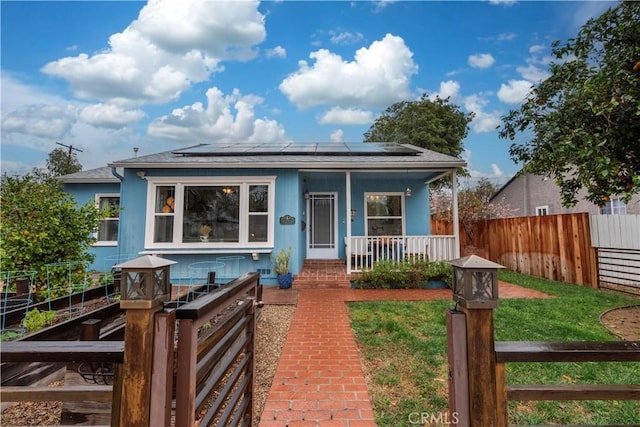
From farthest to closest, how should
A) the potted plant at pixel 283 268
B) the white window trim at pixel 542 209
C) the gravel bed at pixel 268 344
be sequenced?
1. the white window trim at pixel 542 209
2. the potted plant at pixel 283 268
3. the gravel bed at pixel 268 344

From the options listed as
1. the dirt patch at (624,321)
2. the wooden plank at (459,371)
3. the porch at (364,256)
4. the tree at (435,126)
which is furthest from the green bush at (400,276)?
the tree at (435,126)

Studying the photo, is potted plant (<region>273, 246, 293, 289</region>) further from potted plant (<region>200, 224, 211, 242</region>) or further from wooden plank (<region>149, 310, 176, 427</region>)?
wooden plank (<region>149, 310, 176, 427</region>)

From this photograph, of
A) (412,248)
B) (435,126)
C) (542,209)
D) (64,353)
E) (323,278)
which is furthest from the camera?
(435,126)

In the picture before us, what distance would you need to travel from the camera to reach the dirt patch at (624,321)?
14.1ft

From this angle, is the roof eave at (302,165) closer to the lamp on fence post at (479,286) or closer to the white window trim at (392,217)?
the white window trim at (392,217)

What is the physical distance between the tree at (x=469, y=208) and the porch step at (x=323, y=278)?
7.10 m

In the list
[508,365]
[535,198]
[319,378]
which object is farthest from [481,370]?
[535,198]

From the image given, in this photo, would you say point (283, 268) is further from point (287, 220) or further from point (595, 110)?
point (595, 110)

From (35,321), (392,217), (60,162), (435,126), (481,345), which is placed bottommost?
(35,321)

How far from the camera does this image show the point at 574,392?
4.58ft

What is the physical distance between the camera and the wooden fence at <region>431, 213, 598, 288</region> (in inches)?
296

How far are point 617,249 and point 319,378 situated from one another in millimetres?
8124

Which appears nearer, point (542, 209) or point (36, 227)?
point (36, 227)

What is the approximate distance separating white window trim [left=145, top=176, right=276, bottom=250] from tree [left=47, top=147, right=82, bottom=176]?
2271 centimetres
